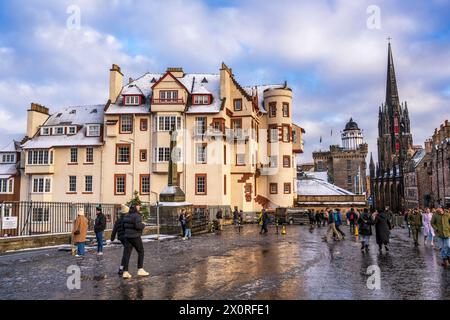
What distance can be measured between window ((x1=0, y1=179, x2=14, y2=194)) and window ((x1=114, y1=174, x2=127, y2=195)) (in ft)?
40.7

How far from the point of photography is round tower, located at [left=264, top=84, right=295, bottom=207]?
49156 millimetres

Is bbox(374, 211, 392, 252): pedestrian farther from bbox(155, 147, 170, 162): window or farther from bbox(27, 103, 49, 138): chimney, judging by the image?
bbox(27, 103, 49, 138): chimney

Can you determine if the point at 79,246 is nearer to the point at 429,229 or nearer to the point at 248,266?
the point at 248,266

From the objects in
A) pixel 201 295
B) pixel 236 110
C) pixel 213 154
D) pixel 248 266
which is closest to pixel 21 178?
pixel 213 154

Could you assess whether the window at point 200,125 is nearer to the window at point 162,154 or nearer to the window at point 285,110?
the window at point 162,154

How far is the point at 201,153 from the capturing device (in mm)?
42750

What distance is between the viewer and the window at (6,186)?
45956mm

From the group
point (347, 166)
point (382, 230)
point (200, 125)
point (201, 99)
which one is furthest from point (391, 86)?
point (382, 230)

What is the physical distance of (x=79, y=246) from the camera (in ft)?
50.1

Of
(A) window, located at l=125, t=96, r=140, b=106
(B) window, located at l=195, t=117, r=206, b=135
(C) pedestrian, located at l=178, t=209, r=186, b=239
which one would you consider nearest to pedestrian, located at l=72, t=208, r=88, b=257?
(C) pedestrian, located at l=178, t=209, r=186, b=239

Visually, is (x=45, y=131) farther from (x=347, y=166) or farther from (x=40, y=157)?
(x=347, y=166)

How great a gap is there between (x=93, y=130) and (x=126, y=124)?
4294mm

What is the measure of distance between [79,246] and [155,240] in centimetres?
685

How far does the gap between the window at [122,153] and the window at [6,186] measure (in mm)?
12931
